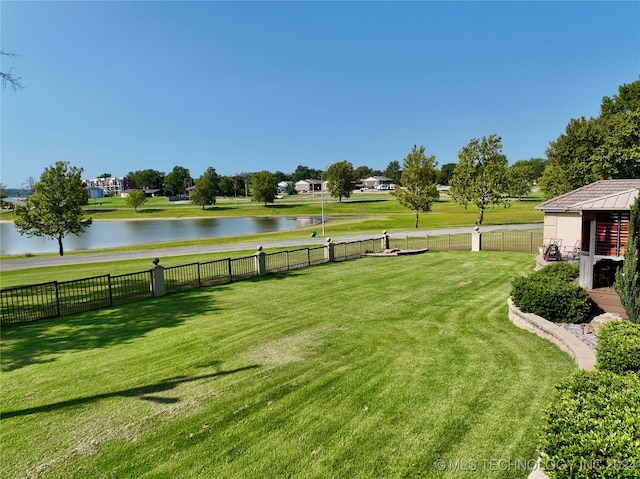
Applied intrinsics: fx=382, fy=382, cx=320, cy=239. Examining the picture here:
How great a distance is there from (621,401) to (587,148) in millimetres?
38382

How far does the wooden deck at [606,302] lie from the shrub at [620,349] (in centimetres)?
372

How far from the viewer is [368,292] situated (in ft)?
44.1

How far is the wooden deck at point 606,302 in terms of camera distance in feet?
30.9

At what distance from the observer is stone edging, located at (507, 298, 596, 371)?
6715mm

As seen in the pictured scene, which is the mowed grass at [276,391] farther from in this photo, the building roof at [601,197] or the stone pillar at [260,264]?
the stone pillar at [260,264]

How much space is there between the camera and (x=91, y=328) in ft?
33.7

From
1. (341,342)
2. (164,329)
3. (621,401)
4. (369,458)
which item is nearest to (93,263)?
(164,329)

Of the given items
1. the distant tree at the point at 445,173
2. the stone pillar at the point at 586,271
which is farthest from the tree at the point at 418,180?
the distant tree at the point at 445,173

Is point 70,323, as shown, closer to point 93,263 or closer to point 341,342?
point 341,342

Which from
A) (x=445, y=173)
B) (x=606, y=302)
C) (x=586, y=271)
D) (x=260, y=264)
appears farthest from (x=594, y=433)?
(x=445, y=173)

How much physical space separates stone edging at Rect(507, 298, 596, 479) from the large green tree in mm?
24243

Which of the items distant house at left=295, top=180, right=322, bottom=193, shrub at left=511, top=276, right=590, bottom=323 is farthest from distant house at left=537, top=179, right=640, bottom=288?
distant house at left=295, top=180, right=322, bottom=193

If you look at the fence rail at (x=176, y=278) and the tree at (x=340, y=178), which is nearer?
the fence rail at (x=176, y=278)

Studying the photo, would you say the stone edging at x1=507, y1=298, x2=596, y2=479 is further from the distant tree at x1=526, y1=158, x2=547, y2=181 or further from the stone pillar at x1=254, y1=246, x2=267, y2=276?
the distant tree at x1=526, y1=158, x2=547, y2=181
